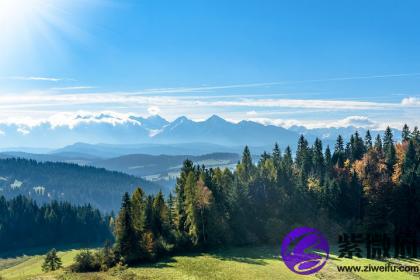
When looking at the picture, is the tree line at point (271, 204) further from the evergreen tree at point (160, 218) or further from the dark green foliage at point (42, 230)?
the dark green foliage at point (42, 230)

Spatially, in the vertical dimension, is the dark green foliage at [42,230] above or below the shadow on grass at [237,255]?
below

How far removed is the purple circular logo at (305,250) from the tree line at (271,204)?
11.4 feet

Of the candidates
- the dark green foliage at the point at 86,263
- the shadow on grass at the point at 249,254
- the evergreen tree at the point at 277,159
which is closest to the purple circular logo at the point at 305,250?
the shadow on grass at the point at 249,254

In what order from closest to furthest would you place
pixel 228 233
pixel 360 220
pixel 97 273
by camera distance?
pixel 97 273 → pixel 228 233 → pixel 360 220

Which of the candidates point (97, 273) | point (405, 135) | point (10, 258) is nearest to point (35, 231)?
point (10, 258)

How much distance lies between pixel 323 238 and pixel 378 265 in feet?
101

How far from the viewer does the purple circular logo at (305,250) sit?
215 ft

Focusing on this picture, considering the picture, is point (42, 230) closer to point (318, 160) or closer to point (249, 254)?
point (318, 160)

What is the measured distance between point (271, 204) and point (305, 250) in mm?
29536

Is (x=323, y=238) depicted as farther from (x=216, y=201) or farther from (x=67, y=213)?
(x=67, y=213)

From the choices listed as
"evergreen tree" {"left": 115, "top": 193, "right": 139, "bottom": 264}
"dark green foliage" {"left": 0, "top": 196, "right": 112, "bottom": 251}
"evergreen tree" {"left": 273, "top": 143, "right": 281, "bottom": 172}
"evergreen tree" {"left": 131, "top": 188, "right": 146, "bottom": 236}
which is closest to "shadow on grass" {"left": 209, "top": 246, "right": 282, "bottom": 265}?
"evergreen tree" {"left": 131, "top": 188, "right": 146, "bottom": 236}

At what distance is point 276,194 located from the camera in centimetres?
11112

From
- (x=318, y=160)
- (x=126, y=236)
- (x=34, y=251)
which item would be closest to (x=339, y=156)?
(x=318, y=160)

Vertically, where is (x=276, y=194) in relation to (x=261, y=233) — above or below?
above
